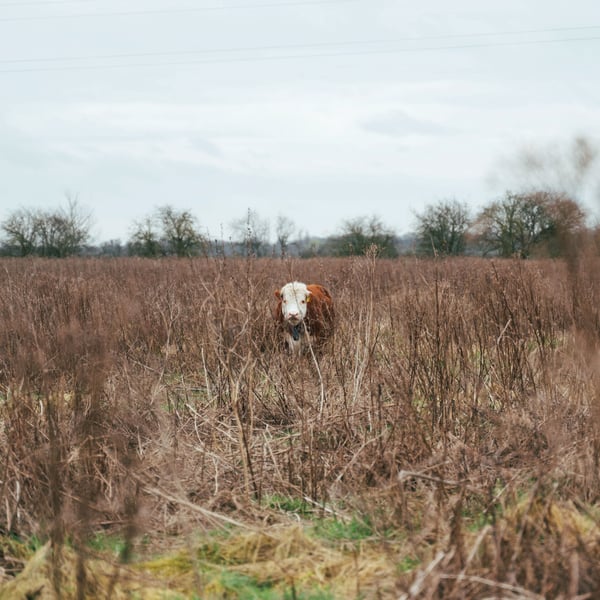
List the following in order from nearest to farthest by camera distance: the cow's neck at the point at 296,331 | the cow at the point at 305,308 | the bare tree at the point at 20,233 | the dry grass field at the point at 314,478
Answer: the dry grass field at the point at 314,478
the cow's neck at the point at 296,331
the cow at the point at 305,308
the bare tree at the point at 20,233

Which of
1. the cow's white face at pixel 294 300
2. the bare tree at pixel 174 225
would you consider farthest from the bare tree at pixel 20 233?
the cow's white face at pixel 294 300

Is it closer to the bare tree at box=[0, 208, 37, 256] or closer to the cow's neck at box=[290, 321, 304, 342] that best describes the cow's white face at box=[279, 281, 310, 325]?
the cow's neck at box=[290, 321, 304, 342]

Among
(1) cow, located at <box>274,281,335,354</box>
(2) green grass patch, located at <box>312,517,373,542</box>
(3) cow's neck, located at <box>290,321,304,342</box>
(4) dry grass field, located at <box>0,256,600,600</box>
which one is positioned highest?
(1) cow, located at <box>274,281,335,354</box>

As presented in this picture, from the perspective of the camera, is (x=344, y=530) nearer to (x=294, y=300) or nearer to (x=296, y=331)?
(x=296, y=331)

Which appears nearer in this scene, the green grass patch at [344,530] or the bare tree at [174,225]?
the green grass patch at [344,530]

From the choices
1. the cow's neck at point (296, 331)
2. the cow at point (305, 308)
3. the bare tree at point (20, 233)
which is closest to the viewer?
the cow's neck at point (296, 331)

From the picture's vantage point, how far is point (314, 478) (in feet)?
10.8

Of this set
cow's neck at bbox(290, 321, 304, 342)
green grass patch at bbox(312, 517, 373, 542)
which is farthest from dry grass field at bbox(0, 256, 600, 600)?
cow's neck at bbox(290, 321, 304, 342)

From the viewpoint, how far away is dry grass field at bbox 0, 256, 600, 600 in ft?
7.48

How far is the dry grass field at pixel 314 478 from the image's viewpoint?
2.28 meters

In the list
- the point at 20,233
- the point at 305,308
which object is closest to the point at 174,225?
the point at 20,233

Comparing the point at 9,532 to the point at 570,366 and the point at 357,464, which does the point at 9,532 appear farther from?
the point at 570,366

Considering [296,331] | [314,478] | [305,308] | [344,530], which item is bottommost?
[344,530]

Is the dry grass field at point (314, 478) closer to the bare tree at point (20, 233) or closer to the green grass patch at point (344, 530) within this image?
the green grass patch at point (344, 530)
